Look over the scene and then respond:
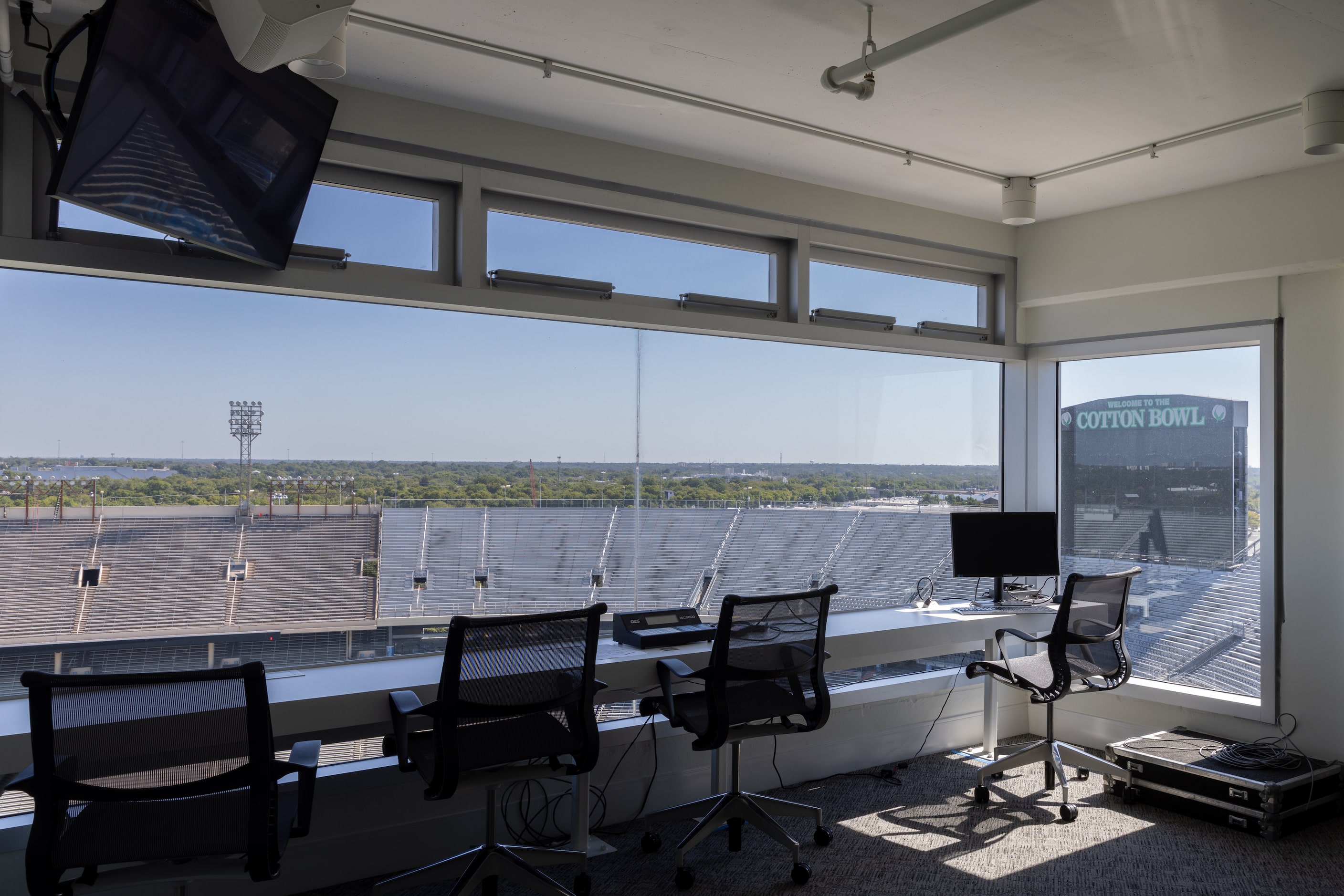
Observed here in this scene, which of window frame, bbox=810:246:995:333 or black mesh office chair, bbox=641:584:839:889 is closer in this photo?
black mesh office chair, bbox=641:584:839:889

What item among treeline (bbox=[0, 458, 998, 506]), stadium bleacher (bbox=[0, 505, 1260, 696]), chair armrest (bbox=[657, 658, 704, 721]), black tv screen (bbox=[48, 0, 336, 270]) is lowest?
chair armrest (bbox=[657, 658, 704, 721])

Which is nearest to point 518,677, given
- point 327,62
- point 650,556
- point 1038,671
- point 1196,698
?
point 650,556

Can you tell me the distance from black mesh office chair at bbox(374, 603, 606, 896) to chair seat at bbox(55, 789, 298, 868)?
0.57 metres

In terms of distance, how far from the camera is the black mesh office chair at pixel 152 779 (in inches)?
89.3

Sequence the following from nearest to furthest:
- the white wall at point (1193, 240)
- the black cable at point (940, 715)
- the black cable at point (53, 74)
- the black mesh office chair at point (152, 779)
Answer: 1. the black mesh office chair at point (152, 779)
2. the black cable at point (53, 74)
3. the white wall at point (1193, 240)
4. the black cable at point (940, 715)

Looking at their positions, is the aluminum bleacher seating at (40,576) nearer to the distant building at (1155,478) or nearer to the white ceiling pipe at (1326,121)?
the white ceiling pipe at (1326,121)

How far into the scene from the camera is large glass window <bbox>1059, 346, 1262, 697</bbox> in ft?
15.4

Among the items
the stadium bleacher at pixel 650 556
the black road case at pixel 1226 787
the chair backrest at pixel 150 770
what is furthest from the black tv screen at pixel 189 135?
the black road case at pixel 1226 787

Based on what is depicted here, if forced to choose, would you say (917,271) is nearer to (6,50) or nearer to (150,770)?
(6,50)

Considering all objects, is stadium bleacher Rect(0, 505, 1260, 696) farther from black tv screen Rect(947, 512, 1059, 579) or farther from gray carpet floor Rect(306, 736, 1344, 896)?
gray carpet floor Rect(306, 736, 1344, 896)

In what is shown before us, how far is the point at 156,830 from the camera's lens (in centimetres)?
236

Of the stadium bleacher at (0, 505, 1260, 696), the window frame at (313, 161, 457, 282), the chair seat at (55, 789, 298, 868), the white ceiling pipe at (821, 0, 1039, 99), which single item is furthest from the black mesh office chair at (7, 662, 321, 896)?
the white ceiling pipe at (821, 0, 1039, 99)

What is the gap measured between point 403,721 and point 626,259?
7.38ft

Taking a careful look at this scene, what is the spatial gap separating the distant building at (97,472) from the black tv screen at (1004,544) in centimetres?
382
